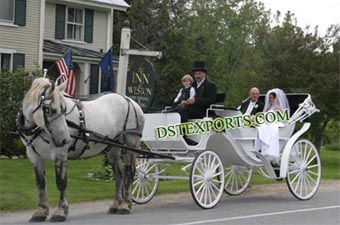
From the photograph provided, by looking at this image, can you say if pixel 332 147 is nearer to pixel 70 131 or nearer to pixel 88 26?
pixel 88 26

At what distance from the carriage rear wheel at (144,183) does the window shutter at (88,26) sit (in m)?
19.4

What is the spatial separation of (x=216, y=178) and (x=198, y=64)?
209 cm

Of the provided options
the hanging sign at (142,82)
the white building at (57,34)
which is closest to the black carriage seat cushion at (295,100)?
the hanging sign at (142,82)

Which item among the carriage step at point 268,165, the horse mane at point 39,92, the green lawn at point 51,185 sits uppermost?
the horse mane at point 39,92

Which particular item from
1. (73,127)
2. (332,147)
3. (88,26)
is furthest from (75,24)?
(73,127)

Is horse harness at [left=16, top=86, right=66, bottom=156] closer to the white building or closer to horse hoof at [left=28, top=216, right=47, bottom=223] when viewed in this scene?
horse hoof at [left=28, top=216, right=47, bottom=223]

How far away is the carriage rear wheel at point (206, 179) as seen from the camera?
12.0 m

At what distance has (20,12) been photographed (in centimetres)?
2761

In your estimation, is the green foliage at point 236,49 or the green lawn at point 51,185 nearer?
the green lawn at point 51,185

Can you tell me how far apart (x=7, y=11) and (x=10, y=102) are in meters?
7.48

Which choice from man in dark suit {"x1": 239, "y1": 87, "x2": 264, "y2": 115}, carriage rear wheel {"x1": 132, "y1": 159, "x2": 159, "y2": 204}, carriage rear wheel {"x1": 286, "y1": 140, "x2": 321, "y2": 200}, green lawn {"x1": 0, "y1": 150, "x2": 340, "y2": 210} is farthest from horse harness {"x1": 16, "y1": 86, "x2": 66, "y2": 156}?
carriage rear wheel {"x1": 286, "y1": 140, "x2": 321, "y2": 200}

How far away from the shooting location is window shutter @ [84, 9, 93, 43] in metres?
32.0

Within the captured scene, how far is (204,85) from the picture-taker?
507 inches

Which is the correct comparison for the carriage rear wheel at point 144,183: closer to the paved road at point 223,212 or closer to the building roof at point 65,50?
the paved road at point 223,212
